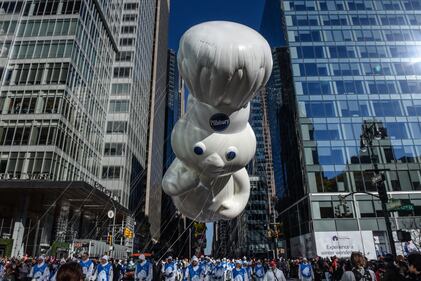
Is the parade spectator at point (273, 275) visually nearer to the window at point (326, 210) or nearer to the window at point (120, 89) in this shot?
the window at point (326, 210)

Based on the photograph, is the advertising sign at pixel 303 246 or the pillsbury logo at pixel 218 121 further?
the advertising sign at pixel 303 246

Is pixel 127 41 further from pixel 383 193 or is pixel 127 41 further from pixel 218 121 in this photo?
pixel 218 121

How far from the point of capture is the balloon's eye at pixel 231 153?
5496 millimetres

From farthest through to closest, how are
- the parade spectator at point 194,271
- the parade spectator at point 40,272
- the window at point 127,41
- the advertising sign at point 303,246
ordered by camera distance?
the window at point 127,41 → the advertising sign at point 303,246 → the parade spectator at point 194,271 → the parade spectator at point 40,272

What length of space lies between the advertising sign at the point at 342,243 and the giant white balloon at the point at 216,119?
31.8 m

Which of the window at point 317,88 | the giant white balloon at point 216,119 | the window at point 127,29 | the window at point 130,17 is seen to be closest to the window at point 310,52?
the window at point 317,88

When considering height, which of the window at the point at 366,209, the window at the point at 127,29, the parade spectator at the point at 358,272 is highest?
the window at the point at 127,29

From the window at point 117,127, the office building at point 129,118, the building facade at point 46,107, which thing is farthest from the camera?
the window at point 117,127

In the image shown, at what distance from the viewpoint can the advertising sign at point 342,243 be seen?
113 ft

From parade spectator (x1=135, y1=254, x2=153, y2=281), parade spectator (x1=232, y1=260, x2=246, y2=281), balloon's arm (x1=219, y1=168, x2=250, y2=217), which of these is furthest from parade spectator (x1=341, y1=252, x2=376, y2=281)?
parade spectator (x1=232, y1=260, x2=246, y2=281)

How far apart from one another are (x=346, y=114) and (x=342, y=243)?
631 inches

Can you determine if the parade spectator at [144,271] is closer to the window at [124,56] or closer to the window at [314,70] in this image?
the window at [314,70]

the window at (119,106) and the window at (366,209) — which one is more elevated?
the window at (119,106)

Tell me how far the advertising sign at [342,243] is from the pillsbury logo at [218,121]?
1315 inches
